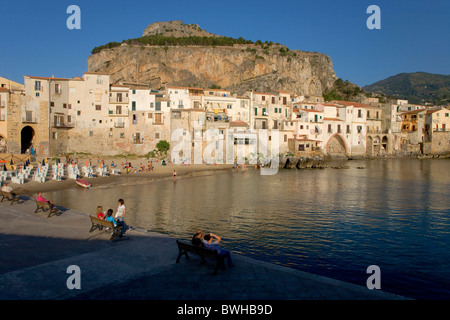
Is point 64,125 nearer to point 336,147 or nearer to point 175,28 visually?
point 336,147

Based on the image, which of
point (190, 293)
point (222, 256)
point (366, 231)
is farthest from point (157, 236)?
point (366, 231)

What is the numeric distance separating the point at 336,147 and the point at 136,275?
2897 inches

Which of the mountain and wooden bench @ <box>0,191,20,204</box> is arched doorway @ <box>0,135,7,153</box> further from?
the mountain

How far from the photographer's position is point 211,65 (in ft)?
332

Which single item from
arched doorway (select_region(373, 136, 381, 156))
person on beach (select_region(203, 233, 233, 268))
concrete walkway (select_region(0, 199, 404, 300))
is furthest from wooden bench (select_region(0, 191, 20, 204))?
arched doorway (select_region(373, 136, 381, 156))

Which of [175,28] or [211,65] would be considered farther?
[175,28]

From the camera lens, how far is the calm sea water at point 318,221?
40.5 feet

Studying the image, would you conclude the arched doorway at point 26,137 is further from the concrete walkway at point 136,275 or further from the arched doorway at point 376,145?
the arched doorway at point 376,145

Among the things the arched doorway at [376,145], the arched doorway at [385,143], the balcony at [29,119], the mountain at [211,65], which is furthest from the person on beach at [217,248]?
the mountain at [211,65]

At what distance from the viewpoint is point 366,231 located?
17.4 m

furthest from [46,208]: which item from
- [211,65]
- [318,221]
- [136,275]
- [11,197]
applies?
[211,65]

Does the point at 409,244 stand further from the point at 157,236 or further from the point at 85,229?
the point at 85,229

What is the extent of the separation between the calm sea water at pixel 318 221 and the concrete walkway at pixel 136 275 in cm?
395
